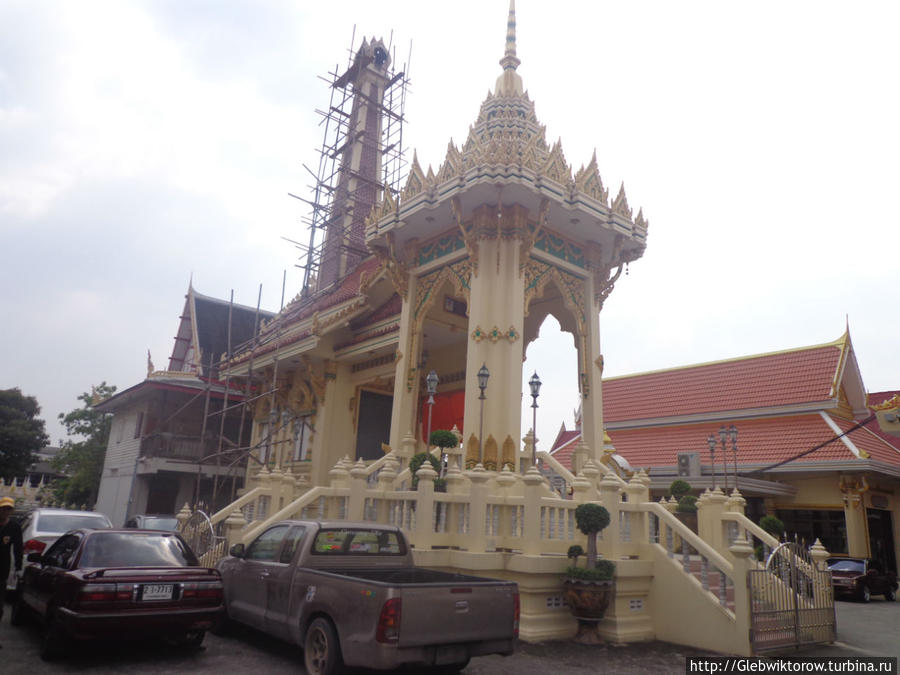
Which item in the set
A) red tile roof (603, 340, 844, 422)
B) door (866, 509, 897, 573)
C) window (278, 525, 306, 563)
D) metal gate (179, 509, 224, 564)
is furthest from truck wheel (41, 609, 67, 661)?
red tile roof (603, 340, 844, 422)

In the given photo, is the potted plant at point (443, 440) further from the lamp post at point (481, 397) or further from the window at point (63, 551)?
the window at point (63, 551)

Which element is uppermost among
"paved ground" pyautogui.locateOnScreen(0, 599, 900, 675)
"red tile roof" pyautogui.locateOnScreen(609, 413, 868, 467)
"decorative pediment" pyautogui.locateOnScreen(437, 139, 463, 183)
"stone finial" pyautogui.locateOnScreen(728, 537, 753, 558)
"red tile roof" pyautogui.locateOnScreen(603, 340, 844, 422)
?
"decorative pediment" pyautogui.locateOnScreen(437, 139, 463, 183)

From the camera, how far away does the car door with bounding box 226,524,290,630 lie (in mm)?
7554

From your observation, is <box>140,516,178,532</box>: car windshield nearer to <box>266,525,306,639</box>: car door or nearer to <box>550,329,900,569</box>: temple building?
<box>266,525,306,639</box>: car door

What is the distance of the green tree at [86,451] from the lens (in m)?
34.4

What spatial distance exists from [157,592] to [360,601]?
2.31 meters

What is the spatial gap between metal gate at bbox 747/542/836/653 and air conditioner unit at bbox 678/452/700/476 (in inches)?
566

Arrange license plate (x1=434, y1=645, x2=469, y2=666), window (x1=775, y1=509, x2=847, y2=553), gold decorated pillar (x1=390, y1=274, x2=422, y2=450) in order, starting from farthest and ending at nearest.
Answer: window (x1=775, y1=509, x2=847, y2=553), gold decorated pillar (x1=390, y1=274, x2=422, y2=450), license plate (x1=434, y1=645, x2=469, y2=666)

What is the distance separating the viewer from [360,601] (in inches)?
235

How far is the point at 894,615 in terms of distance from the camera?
15.5m

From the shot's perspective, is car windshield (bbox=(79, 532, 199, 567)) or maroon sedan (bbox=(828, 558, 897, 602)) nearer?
car windshield (bbox=(79, 532, 199, 567))

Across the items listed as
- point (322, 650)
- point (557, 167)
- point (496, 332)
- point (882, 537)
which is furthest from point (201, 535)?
point (882, 537)

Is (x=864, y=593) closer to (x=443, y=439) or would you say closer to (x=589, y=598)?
(x=443, y=439)

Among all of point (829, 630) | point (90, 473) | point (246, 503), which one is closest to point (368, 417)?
point (246, 503)
